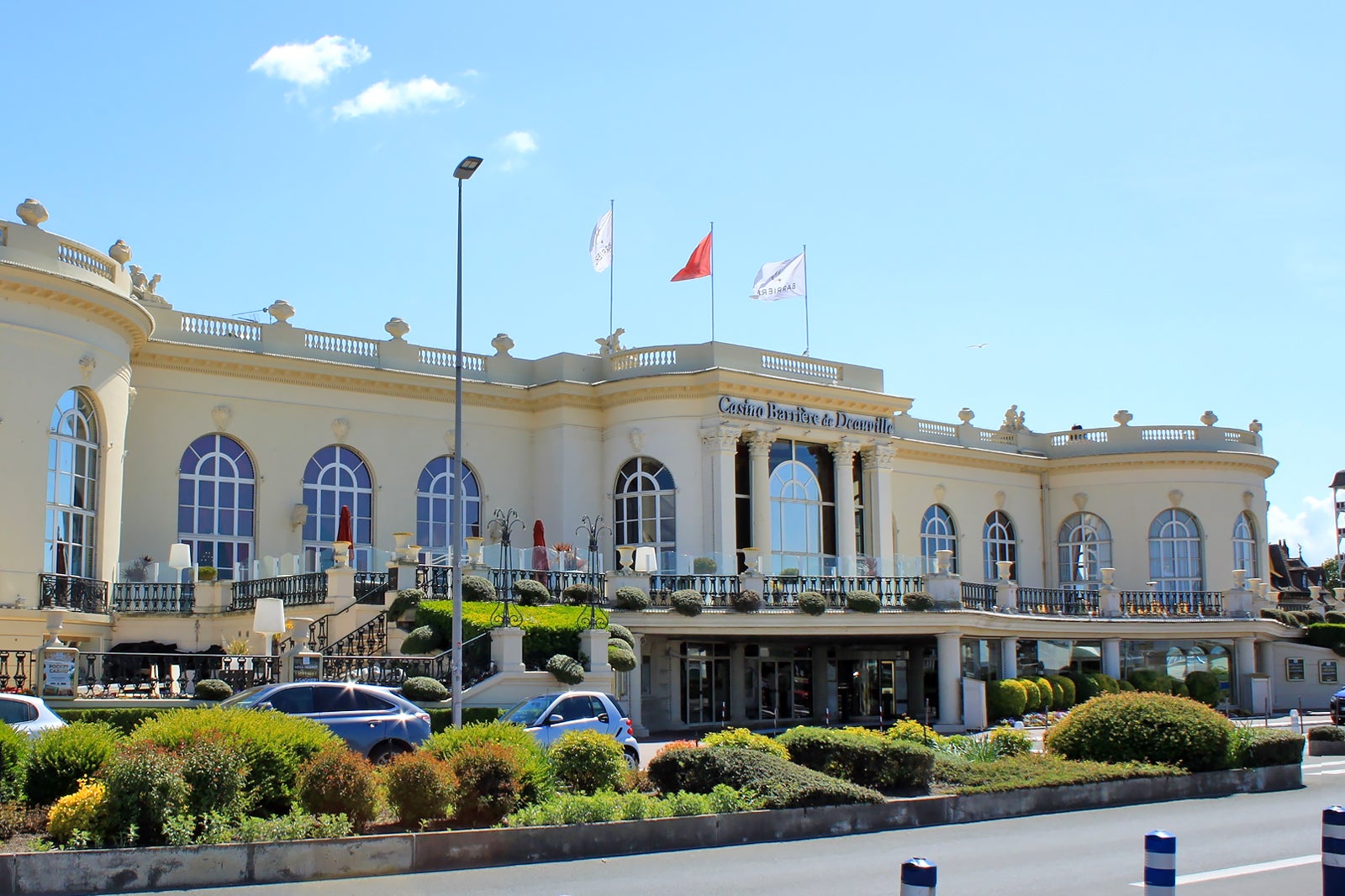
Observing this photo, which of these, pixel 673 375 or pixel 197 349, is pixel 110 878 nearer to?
pixel 197 349

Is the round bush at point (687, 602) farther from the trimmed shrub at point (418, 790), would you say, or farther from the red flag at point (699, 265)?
the trimmed shrub at point (418, 790)

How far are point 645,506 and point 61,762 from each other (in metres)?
27.4

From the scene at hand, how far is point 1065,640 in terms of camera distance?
45188 mm

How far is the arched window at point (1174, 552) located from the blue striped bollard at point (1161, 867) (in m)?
47.6

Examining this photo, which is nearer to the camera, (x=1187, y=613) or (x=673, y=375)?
(x=673, y=375)

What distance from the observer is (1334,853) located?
384 inches

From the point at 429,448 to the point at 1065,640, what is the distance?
827 inches

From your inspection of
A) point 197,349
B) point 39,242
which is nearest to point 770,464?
point 197,349

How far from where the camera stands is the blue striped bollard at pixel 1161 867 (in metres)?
8.60

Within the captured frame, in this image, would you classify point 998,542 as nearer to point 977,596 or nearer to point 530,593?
point 977,596

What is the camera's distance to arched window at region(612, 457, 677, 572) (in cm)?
4131

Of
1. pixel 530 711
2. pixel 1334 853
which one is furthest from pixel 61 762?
pixel 1334 853

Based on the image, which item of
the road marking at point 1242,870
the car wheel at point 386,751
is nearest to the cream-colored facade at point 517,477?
the car wheel at point 386,751

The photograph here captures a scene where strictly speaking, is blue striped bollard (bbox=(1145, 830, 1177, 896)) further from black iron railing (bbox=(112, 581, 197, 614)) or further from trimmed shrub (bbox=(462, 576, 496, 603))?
black iron railing (bbox=(112, 581, 197, 614))
